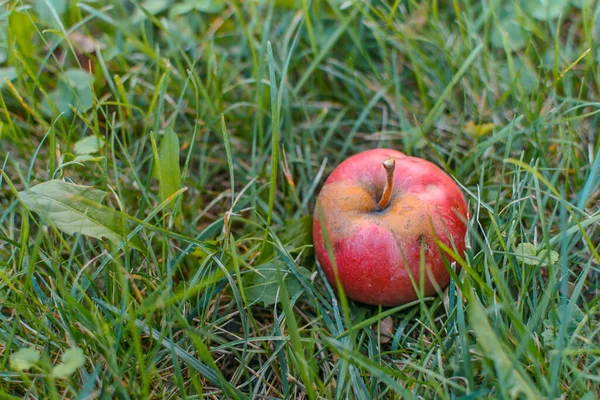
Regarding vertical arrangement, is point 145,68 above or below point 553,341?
above

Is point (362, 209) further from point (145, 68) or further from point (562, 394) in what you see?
point (145, 68)

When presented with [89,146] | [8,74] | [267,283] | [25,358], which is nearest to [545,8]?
[267,283]

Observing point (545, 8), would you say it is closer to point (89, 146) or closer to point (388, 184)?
point (388, 184)

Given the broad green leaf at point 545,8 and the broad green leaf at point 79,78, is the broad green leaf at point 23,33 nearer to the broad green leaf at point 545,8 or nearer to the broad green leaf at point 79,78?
the broad green leaf at point 79,78

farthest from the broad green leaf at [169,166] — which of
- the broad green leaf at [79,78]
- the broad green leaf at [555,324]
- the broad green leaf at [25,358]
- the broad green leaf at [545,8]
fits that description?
the broad green leaf at [545,8]

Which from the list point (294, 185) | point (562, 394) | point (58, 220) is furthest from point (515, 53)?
point (58, 220)

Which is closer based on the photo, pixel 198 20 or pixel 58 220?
pixel 58 220
